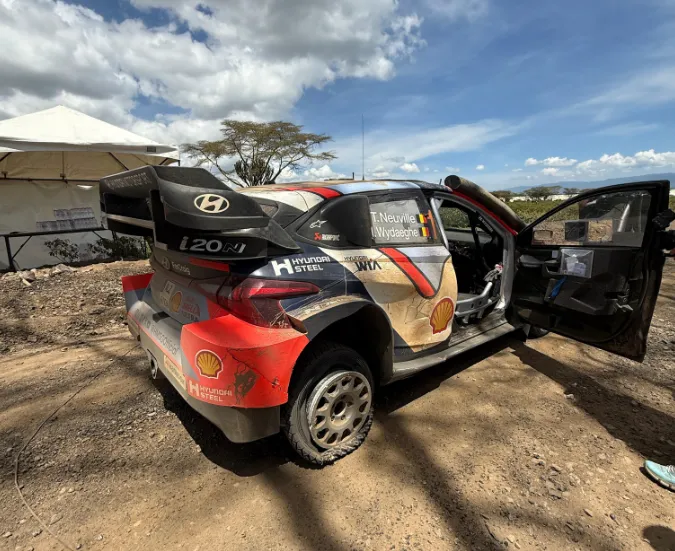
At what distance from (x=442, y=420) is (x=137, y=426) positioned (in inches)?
85.7

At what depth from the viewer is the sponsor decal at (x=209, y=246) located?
1913 millimetres

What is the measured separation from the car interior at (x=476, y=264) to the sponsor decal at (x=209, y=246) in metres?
2.29

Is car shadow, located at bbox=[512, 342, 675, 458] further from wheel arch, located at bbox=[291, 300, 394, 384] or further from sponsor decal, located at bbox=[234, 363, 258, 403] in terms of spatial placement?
sponsor decal, located at bbox=[234, 363, 258, 403]

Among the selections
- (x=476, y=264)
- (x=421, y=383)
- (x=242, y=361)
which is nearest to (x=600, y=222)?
(x=476, y=264)

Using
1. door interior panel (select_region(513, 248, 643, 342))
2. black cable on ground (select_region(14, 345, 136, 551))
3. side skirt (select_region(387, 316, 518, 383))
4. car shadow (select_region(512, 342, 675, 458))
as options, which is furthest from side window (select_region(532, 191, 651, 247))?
black cable on ground (select_region(14, 345, 136, 551))

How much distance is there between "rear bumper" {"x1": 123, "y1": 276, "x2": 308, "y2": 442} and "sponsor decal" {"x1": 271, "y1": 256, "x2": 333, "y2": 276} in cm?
33

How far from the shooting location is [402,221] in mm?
2754

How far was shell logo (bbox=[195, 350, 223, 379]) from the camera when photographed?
6.06ft

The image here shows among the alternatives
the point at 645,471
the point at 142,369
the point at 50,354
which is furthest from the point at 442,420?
the point at 50,354

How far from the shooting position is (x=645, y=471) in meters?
2.25

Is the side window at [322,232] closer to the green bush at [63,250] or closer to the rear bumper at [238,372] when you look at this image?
the rear bumper at [238,372]

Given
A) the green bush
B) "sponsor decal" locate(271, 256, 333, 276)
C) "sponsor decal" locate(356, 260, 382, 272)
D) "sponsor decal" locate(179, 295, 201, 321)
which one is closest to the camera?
"sponsor decal" locate(271, 256, 333, 276)

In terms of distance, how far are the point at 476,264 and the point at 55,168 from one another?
9772 mm

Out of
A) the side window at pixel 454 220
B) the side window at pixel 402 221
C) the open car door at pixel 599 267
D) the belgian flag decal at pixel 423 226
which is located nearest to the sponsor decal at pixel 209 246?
the side window at pixel 402 221
